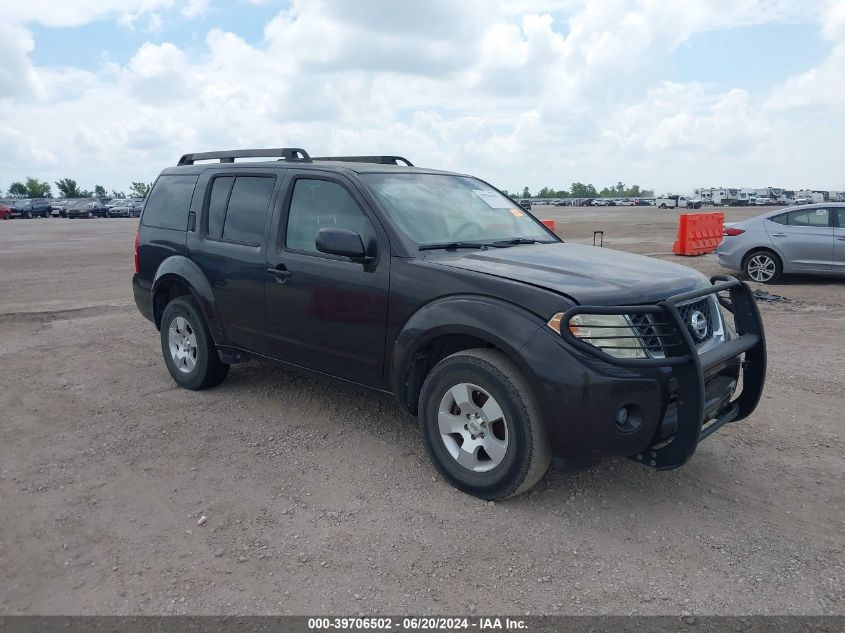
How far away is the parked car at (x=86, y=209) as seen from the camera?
2122 inches

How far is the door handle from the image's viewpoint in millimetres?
4727

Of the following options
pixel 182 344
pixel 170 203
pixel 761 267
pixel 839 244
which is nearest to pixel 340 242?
pixel 182 344

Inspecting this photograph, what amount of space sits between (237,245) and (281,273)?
623 millimetres

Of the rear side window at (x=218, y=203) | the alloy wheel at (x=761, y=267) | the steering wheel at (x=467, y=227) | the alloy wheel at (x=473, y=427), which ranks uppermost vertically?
the rear side window at (x=218, y=203)

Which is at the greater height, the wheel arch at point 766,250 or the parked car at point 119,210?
the parked car at point 119,210

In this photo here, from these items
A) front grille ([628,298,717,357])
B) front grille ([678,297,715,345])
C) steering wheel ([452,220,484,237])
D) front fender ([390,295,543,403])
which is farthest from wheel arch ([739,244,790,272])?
front fender ([390,295,543,403])

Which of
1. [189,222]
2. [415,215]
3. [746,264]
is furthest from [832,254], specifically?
[189,222]

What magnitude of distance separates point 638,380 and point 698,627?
3.61 ft

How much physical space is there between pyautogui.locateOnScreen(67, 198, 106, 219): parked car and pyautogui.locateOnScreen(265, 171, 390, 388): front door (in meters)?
55.7

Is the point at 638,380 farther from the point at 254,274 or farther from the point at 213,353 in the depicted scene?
the point at 213,353

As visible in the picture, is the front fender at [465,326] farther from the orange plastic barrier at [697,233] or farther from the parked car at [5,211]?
the parked car at [5,211]

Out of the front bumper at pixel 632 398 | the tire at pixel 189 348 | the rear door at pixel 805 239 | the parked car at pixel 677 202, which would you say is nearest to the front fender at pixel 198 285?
the tire at pixel 189 348

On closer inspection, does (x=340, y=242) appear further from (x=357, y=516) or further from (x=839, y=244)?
(x=839, y=244)

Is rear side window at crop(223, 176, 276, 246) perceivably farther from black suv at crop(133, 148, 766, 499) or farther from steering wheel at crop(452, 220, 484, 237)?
steering wheel at crop(452, 220, 484, 237)
